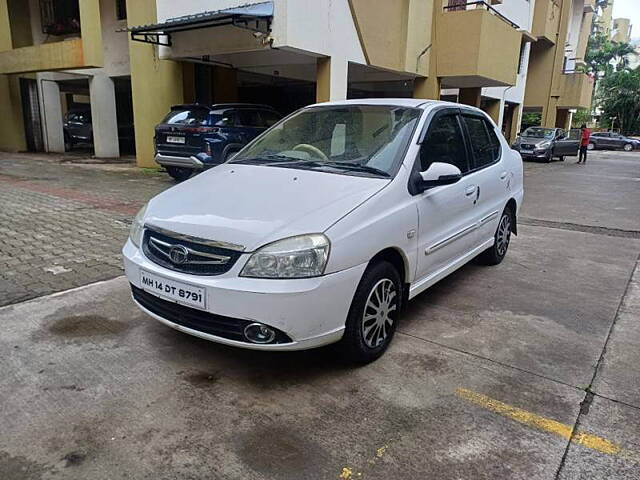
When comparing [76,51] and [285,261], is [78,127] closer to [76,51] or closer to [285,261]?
[76,51]

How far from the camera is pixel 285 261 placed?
2.73 meters

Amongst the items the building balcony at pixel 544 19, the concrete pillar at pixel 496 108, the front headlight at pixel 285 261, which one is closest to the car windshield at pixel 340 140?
the front headlight at pixel 285 261

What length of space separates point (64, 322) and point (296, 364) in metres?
1.91

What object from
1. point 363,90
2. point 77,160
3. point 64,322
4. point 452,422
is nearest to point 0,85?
point 77,160

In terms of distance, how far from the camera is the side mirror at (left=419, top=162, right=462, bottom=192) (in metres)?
3.47

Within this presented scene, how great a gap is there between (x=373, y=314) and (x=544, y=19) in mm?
25620

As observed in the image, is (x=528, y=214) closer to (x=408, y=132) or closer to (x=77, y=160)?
(x=408, y=132)

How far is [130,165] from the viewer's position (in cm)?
1436

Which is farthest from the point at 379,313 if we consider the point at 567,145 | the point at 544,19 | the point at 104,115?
the point at 544,19

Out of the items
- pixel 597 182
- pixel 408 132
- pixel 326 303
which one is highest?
pixel 408 132

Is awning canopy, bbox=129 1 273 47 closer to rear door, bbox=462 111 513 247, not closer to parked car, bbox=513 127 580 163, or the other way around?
rear door, bbox=462 111 513 247

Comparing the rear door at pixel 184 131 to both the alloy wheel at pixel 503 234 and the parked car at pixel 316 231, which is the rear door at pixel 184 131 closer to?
the parked car at pixel 316 231

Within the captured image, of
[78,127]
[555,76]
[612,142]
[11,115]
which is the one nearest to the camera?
[11,115]

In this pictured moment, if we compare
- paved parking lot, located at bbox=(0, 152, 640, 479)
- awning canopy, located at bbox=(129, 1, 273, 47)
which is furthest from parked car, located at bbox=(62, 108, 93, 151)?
paved parking lot, located at bbox=(0, 152, 640, 479)
